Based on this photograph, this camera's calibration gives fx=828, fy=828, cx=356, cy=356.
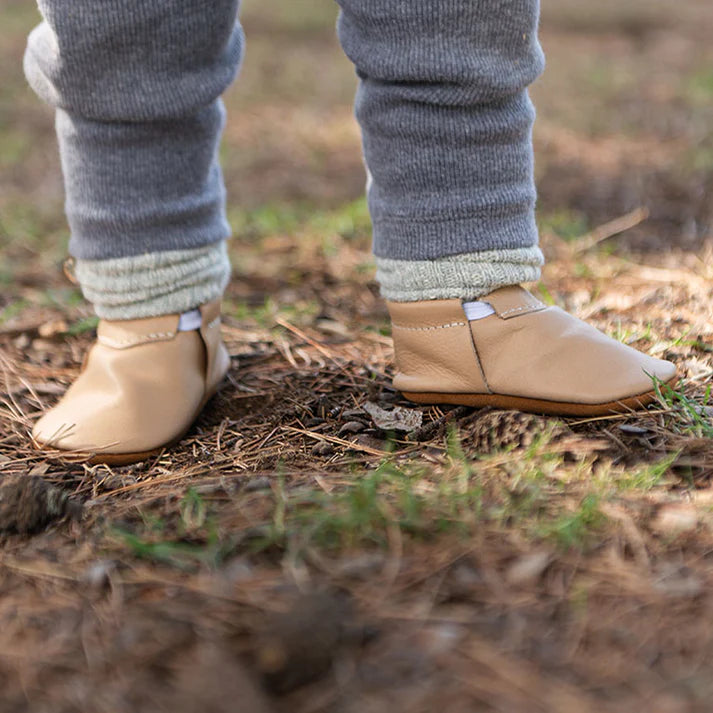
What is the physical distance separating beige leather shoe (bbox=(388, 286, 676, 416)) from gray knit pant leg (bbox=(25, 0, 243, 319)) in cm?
36

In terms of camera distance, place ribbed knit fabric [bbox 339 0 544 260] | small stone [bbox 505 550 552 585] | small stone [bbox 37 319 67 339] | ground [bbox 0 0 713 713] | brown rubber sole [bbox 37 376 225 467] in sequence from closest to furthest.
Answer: ground [bbox 0 0 713 713] < small stone [bbox 505 550 552 585] < ribbed knit fabric [bbox 339 0 544 260] < brown rubber sole [bbox 37 376 225 467] < small stone [bbox 37 319 67 339]

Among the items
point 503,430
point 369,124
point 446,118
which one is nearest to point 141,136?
point 369,124

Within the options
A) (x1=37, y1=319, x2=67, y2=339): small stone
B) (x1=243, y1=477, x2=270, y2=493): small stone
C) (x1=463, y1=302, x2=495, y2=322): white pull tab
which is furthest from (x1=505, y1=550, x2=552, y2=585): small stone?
(x1=37, y1=319, x2=67, y2=339): small stone

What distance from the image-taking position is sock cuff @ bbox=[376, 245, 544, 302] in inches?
48.7

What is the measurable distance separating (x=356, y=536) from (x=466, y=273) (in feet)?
1.59

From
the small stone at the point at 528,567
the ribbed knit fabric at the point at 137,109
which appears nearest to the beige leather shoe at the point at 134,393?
the ribbed knit fabric at the point at 137,109

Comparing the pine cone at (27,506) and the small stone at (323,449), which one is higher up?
the pine cone at (27,506)

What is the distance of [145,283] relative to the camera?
1299 millimetres

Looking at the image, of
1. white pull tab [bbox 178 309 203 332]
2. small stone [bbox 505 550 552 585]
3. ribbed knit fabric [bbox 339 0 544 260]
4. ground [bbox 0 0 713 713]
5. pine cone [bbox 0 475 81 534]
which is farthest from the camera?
white pull tab [bbox 178 309 203 332]

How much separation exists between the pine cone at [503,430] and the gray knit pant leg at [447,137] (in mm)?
191

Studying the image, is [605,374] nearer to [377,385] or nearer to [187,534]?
[377,385]

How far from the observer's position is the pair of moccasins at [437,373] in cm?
121

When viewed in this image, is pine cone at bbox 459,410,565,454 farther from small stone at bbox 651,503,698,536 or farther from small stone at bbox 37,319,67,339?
small stone at bbox 37,319,67,339

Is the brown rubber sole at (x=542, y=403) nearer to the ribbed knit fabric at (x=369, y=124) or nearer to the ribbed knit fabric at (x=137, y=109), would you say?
the ribbed knit fabric at (x=369, y=124)
